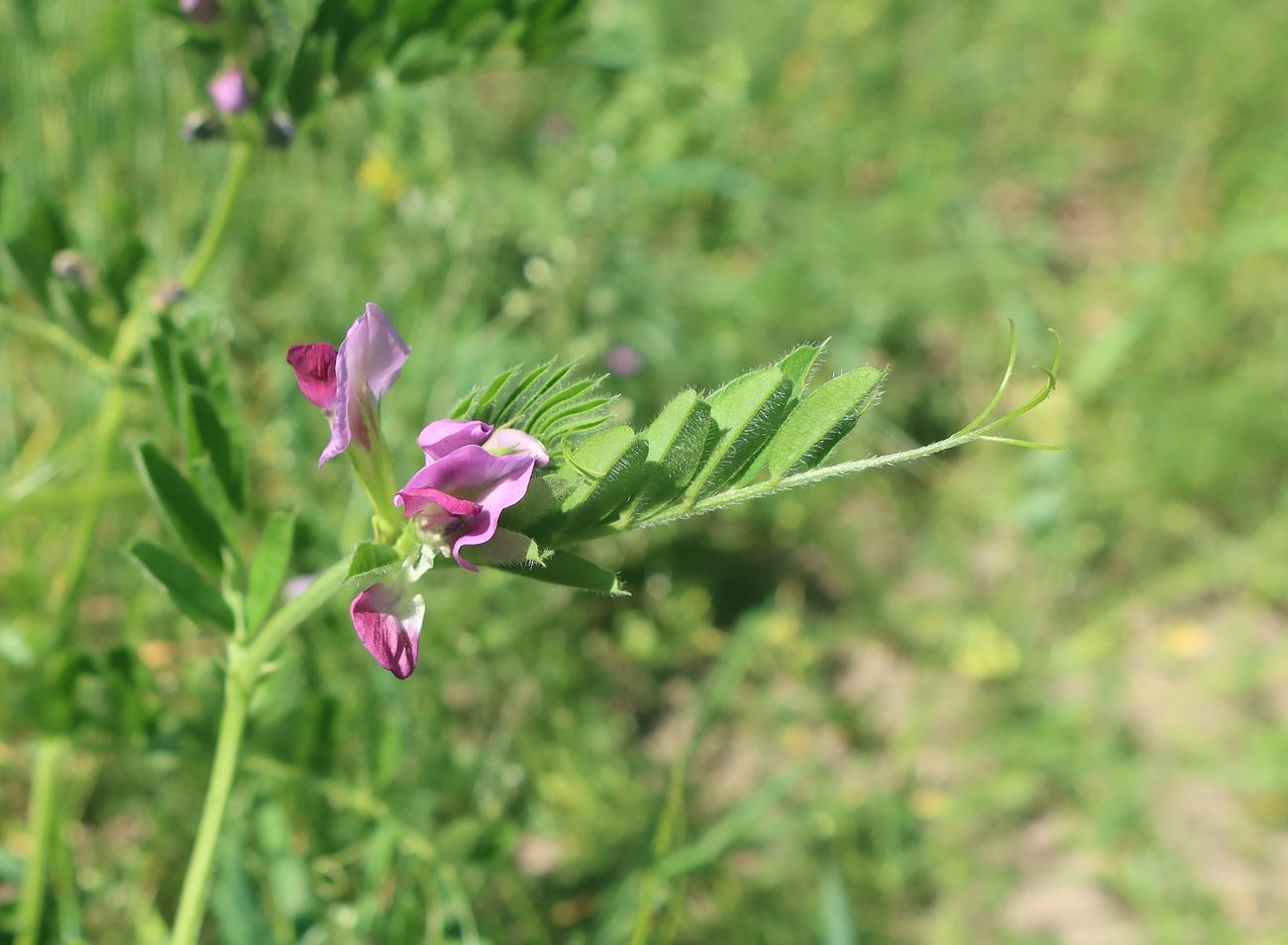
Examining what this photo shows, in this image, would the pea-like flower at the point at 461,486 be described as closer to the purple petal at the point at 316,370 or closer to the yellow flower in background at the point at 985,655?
the purple petal at the point at 316,370

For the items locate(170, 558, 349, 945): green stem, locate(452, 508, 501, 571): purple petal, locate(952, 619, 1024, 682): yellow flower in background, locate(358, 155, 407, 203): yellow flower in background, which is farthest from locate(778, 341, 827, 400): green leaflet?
locate(952, 619, 1024, 682): yellow flower in background

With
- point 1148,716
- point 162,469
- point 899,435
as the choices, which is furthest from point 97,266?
point 1148,716

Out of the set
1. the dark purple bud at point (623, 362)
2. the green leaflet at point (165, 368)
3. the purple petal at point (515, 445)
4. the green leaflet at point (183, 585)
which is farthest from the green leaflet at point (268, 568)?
the dark purple bud at point (623, 362)

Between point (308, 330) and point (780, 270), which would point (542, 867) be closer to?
point (308, 330)

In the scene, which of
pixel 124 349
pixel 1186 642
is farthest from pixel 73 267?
pixel 1186 642

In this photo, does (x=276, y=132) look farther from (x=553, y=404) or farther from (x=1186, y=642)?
(x=1186, y=642)

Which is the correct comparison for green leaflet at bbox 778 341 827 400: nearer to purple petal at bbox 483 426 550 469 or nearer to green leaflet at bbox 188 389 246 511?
purple petal at bbox 483 426 550 469
